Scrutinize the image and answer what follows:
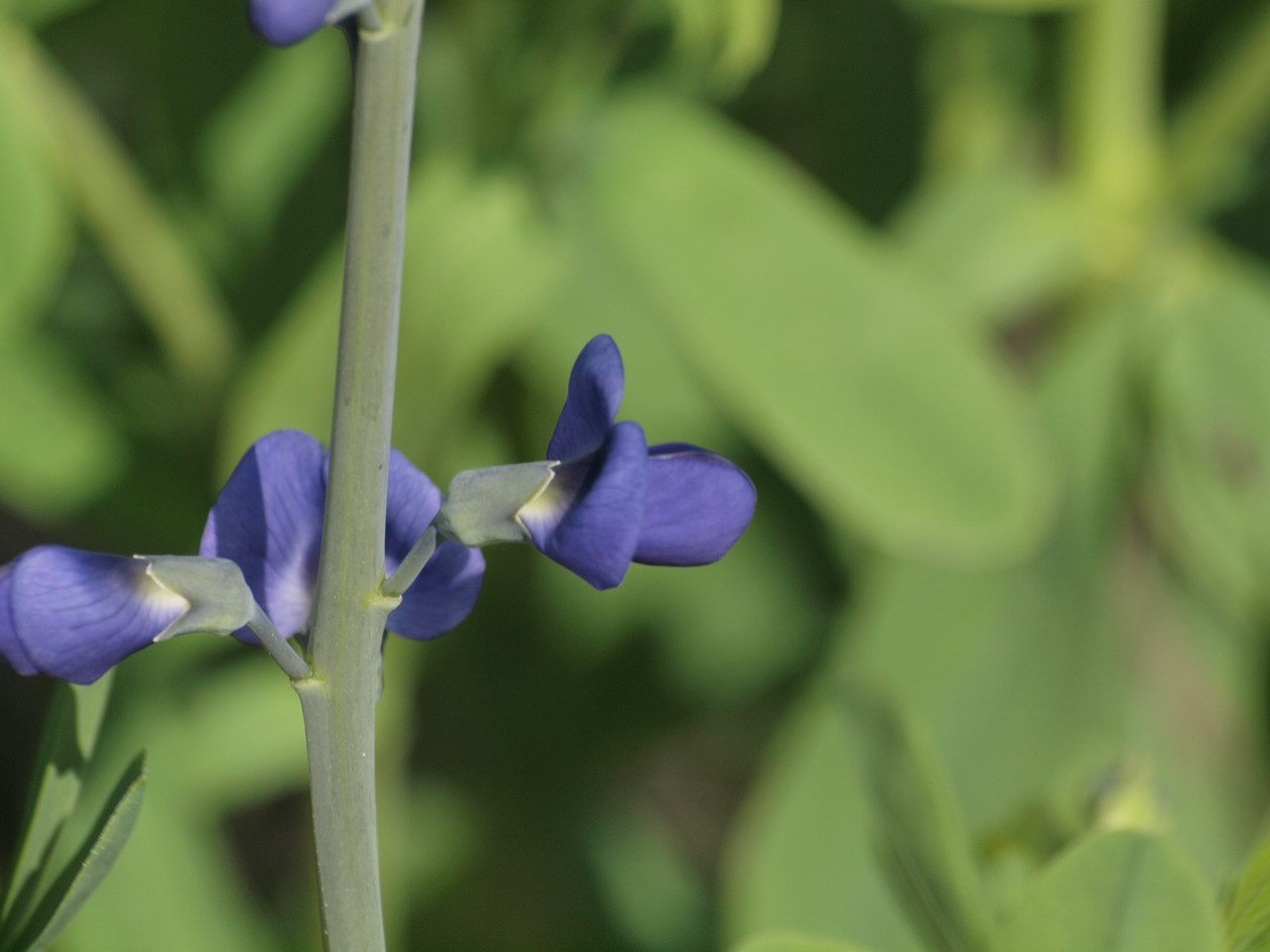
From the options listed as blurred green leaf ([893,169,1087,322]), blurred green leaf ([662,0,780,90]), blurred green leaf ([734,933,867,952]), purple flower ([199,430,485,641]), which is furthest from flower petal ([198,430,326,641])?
blurred green leaf ([893,169,1087,322])

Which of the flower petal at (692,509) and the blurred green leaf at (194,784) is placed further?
the blurred green leaf at (194,784)

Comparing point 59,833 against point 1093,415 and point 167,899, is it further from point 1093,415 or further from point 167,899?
point 1093,415

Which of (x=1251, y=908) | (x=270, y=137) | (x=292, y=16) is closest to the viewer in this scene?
(x=292, y=16)

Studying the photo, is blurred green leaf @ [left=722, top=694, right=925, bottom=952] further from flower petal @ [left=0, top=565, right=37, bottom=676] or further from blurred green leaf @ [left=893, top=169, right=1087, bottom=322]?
flower petal @ [left=0, top=565, right=37, bottom=676]

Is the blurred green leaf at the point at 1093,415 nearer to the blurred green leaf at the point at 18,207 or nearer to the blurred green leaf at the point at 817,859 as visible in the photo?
the blurred green leaf at the point at 817,859

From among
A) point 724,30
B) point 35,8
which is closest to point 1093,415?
point 724,30

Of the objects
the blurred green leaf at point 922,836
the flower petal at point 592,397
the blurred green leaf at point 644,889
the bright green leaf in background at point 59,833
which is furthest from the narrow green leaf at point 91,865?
the blurred green leaf at point 644,889
